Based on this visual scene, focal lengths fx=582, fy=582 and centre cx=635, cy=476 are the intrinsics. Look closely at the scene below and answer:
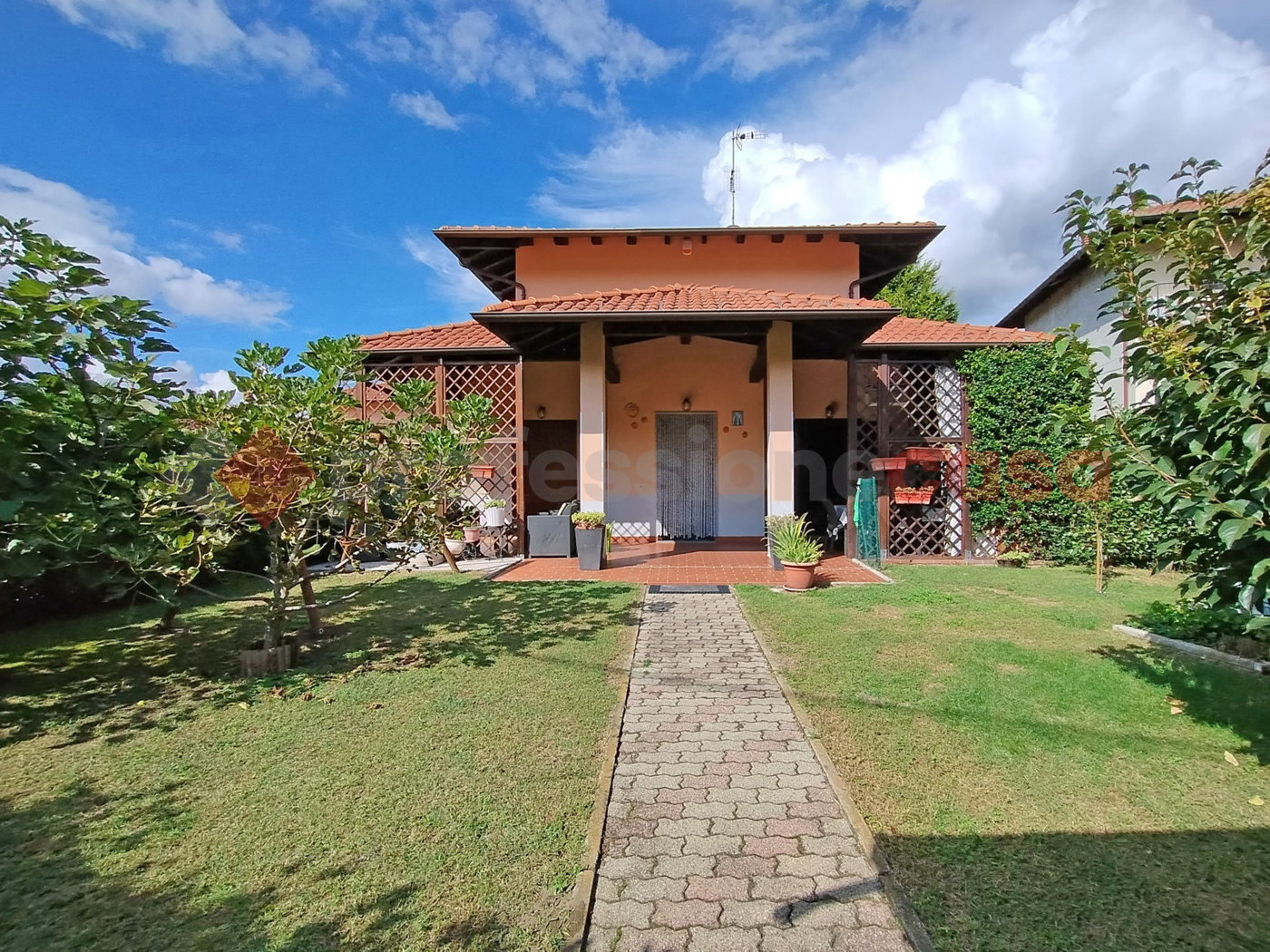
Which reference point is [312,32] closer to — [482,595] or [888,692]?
[482,595]

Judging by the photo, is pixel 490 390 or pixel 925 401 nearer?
pixel 925 401

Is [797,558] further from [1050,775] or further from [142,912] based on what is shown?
[142,912]

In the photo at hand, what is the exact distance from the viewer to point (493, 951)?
1899mm

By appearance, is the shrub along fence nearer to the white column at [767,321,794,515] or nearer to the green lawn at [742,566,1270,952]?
the white column at [767,321,794,515]

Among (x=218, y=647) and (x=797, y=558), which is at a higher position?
(x=797, y=558)

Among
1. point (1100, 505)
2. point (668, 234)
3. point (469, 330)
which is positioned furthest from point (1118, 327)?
point (469, 330)

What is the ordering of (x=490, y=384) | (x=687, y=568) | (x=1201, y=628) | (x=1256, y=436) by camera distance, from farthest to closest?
1. (x=490, y=384)
2. (x=687, y=568)
3. (x=1201, y=628)
4. (x=1256, y=436)

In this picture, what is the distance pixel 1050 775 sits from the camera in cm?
308

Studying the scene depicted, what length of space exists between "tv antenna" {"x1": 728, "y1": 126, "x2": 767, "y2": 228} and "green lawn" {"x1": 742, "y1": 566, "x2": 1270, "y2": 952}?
12917 mm

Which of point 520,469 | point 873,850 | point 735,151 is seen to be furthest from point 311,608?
point 735,151

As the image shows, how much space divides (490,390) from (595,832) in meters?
9.58

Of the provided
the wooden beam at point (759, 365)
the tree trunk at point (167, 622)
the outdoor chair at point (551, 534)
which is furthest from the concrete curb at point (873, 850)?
the wooden beam at point (759, 365)

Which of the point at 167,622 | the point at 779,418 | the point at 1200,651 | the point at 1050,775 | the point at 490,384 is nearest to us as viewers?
the point at 1050,775

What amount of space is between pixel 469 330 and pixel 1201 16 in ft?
42.3
